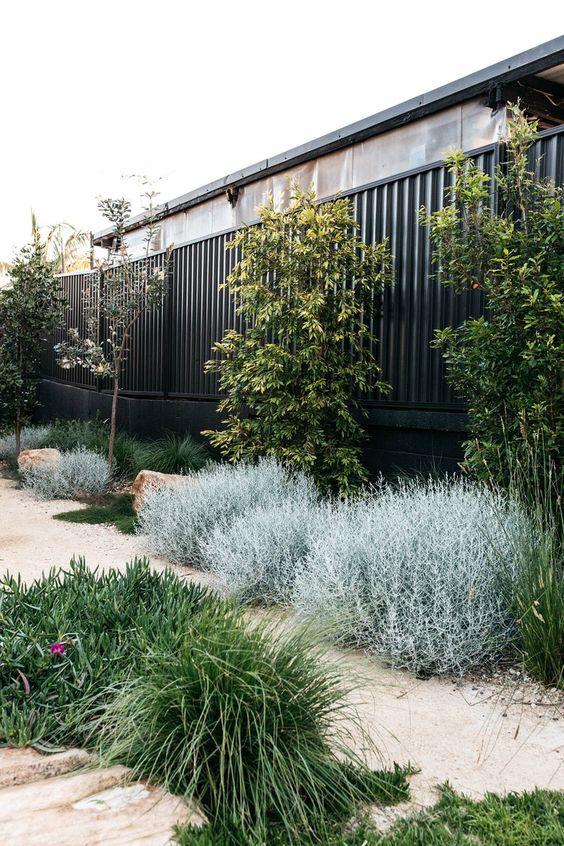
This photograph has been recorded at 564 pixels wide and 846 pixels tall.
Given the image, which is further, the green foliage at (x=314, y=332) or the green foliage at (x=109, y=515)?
the green foliage at (x=109, y=515)

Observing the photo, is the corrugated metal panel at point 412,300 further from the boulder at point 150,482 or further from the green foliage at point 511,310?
the boulder at point 150,482

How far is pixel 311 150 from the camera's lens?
25.3 ft

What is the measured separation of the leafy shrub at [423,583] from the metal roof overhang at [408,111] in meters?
3.34

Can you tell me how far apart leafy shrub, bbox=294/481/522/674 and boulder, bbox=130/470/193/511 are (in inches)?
111

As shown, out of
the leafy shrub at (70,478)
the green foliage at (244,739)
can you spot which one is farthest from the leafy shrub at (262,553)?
the leafy shrub at (70,478)

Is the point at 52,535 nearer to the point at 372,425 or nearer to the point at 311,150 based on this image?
the point at 372,425

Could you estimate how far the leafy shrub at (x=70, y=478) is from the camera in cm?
816

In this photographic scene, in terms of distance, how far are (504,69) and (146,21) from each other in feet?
22.4

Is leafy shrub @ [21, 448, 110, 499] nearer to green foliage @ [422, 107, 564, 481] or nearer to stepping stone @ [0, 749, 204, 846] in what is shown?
green foliage @ [422, 107, 564, 481]

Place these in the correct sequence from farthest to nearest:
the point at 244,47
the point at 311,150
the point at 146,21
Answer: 1. the point at 244,47
2. the point at 146,21
3. the point at 311,150

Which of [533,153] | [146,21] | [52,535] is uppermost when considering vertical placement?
[146,21]

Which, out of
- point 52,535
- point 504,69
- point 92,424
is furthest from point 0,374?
point 504,69

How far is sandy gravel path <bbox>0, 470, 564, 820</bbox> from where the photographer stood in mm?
2402

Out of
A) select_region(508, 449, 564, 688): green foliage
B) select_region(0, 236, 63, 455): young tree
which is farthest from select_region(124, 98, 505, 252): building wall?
select_region(508, 449, 564, 688): green foliage
